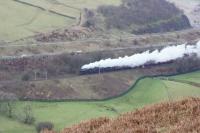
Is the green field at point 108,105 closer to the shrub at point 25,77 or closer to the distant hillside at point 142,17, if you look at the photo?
the shrub at point 25,77

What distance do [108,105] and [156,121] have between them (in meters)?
61.6

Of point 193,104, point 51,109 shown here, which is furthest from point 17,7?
point 193,104

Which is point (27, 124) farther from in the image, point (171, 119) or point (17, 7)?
point (17, 7)

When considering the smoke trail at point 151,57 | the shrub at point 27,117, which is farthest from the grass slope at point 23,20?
the shrub at point 27,117

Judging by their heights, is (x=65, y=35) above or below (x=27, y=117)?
above

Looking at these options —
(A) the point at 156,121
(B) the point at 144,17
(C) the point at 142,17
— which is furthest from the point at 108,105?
(B) the point at 144,17

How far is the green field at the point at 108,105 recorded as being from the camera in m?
70.7

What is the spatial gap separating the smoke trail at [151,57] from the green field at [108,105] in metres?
8.66

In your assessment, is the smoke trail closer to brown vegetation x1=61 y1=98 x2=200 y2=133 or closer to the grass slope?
the grass slope

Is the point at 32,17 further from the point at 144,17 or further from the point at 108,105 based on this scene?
the point at 108,105

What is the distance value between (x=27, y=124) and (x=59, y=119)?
4087 millimetres

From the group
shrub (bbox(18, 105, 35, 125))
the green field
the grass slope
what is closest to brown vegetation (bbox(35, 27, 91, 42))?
the grass slope

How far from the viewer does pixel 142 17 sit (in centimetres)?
14375

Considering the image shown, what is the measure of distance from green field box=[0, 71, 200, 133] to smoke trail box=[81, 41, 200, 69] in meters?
8.66
